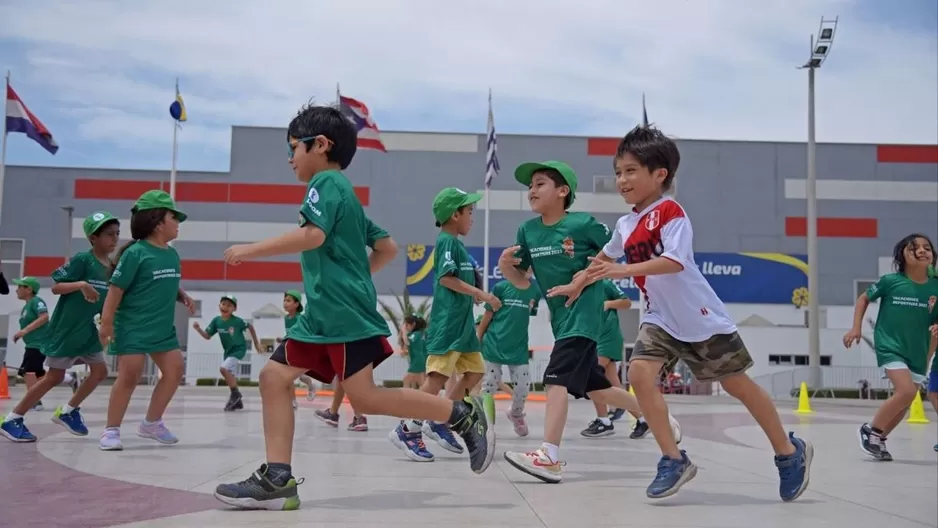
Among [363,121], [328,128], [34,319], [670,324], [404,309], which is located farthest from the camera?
[404,309]

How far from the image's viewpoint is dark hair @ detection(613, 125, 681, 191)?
192 inches

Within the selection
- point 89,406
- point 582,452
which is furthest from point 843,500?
point 89,406

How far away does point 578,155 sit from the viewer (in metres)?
42.4

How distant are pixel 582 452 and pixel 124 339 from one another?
3.68 m

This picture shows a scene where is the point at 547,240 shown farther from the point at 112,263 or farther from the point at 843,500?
the point at 112,263

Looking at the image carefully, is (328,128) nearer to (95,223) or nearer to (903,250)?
(95,223)

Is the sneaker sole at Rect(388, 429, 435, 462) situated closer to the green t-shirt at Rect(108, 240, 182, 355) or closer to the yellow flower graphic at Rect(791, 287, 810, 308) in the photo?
the green t-shirt at Rect(108, 240, 182, 355)

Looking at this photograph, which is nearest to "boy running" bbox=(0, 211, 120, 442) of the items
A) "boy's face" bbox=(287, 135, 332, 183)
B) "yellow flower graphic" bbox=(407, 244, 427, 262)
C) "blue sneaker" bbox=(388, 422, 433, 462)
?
"blue sneaker" bbox=(388, 422, 433, 462)

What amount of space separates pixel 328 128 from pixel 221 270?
3910 cm

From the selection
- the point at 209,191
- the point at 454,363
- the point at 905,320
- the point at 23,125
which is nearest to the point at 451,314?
the point at 454,363

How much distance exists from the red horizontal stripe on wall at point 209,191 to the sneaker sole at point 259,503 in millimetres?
38329

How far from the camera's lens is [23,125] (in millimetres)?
28016

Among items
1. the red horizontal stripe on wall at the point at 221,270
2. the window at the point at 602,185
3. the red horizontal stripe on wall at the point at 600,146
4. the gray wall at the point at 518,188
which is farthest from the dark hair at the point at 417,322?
the red horizontal stripe on wall at the point at 600,146

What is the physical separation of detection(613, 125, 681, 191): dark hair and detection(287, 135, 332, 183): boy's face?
1556mm
